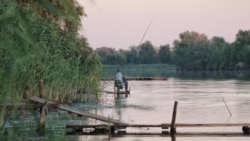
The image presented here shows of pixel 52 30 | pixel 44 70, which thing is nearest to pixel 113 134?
pixel 44 70

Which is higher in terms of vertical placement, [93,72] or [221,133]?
[93,72]

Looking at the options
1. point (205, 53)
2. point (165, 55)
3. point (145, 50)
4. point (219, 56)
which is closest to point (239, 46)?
point (219, 56)

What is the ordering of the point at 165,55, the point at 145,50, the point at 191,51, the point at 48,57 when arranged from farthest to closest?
the point at 165,55
the point at 191,51
the point at 48,57
the point at 145,50

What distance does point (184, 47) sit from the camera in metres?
179

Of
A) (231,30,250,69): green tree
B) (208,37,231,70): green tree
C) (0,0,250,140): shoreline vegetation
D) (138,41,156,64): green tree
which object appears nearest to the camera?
(0,0,250,140): shoreline vegetation

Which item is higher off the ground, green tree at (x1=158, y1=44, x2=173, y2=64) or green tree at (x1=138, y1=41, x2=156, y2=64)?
green tree at (x1=158, y1=44, x2=173, y2=64)

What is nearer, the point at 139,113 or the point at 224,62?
the point at 139,113

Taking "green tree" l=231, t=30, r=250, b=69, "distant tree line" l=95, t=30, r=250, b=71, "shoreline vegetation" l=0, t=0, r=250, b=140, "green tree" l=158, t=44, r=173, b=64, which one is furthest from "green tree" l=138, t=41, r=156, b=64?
"green tree" l=158, t=44, r=173, b=64

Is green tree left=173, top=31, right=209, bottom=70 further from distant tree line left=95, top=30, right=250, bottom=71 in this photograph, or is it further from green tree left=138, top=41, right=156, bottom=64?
green tree left=138, top=41, right=156, bottom=64

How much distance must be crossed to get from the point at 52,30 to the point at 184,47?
154339mm

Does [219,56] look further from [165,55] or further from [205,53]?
[165,55]

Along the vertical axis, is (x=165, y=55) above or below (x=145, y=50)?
above

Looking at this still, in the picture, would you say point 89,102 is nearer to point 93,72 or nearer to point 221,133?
point 93,72

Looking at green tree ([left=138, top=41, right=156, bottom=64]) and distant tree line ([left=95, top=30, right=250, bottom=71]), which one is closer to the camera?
green tree ([left=138, top=41, right=156, bottom=64])
